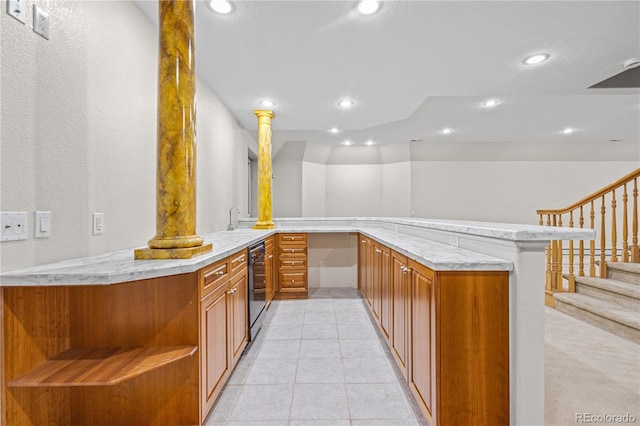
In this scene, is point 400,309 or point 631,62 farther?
point 631,62

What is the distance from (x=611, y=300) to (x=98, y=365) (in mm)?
4434

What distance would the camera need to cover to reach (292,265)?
4102mm

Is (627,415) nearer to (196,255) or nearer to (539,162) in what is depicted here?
(196,255)

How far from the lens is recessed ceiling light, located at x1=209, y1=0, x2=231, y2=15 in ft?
6.63

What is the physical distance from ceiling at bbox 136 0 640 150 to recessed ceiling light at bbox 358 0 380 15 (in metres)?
0.05

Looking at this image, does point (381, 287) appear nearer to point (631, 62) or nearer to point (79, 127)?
point (79, 127)

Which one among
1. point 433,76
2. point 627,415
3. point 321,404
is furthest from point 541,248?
point 433,76

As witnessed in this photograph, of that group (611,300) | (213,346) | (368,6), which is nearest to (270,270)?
(213,346)

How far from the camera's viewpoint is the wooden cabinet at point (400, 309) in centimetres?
193

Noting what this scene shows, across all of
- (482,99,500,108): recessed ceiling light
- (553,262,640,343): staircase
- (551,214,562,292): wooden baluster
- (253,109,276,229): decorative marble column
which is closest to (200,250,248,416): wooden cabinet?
(253,109,276,229): decorative marble column

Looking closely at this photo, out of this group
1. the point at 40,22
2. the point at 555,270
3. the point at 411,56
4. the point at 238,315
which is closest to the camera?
the point at 40,22

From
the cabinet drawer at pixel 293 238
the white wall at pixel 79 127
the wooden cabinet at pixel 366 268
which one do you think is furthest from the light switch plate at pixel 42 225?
the cabinet drawer at pixel 293 238

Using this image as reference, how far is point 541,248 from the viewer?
1.44m

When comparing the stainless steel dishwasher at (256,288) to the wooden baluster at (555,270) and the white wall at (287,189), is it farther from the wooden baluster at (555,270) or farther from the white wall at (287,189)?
the white wall at (287,189)
